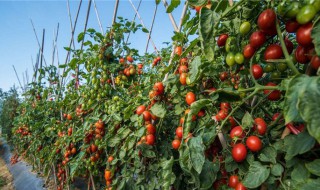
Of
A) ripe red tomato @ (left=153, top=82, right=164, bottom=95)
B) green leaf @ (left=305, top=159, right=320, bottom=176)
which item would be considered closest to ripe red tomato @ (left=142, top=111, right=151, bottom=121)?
ripe red tomato @ (left=153, top=82, right=164, bottom=95)

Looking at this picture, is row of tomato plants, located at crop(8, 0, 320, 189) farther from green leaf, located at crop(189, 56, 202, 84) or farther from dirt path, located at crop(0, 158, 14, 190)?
dirt path, located at crop(0, 158, 14, 190)

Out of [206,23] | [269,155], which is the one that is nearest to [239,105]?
[269,155]

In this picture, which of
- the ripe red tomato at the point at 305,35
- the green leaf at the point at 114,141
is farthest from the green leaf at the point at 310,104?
the green leaf at the point at 114,141

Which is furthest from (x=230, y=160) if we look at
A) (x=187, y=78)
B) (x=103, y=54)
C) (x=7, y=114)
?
(x=7, y=114)

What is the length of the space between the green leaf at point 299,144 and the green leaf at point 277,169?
8cm

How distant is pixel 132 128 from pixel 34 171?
4782mm

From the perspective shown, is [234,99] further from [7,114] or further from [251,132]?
[7,114]

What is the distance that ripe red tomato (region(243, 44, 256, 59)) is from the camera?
0.66 meters

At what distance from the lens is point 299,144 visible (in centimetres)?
56

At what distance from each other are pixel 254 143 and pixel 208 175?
0.19m

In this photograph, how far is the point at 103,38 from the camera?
1.96 m

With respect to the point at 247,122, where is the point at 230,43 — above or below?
above

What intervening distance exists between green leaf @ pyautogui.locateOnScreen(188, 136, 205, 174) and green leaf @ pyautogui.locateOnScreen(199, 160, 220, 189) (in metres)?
0.11

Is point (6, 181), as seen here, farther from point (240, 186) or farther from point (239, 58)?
point (239, 58)
